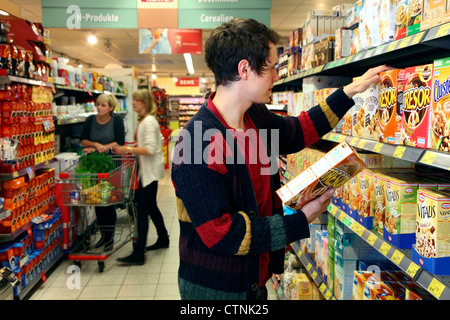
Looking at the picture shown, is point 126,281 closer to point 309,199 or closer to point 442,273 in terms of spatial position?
point 309,199

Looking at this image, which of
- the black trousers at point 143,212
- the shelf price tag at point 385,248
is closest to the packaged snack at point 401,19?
the shelf price tag at point 385,248

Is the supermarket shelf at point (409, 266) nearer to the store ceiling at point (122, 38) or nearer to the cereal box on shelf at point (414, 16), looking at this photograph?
the cereal box on shelf at point (414, 16)

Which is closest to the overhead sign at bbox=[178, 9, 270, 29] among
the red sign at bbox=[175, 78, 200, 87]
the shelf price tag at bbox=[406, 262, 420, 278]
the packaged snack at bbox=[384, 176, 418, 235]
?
the packaged snack at bbox=[384, 176, 418, 235]

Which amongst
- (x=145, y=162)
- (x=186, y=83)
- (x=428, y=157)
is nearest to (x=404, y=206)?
(x=428, y=157)

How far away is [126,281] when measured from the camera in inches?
159

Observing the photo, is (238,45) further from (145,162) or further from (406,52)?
(145,162)

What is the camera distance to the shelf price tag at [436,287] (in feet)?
4.24

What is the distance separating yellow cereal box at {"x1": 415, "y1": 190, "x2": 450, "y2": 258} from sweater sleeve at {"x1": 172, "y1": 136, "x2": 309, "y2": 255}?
1.35 ft

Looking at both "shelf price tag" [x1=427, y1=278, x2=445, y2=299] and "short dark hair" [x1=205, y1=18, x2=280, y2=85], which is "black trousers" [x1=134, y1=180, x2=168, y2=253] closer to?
"short dark hair" [x1=205, y1=18, x2=280, y2=85]

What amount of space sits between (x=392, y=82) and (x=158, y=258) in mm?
3597

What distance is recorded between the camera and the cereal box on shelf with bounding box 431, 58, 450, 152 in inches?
52.5

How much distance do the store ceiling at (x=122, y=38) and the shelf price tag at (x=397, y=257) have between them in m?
7.44

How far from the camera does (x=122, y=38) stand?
11.9 meters

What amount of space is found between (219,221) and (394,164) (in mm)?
1025
